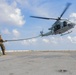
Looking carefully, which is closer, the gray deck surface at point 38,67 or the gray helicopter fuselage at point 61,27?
the gray deck surface at point 38,67

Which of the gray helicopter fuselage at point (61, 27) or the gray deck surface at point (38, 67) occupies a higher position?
the gray helicopter fuselage at point (61, 27)

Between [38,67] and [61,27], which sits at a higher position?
[61,27]

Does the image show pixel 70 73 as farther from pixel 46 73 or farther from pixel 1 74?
pixel 1 74

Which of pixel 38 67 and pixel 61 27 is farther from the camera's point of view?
pixel 61 27

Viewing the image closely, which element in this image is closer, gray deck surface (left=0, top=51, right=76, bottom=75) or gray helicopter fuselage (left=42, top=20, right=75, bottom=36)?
gray deck surface (left=0, top=51, right=76, bottom=75)

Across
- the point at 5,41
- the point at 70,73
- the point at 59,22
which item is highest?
the point at 59,22

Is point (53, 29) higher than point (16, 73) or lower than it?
higher

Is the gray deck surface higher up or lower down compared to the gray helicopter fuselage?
lower down

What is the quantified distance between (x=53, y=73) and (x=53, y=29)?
29.4 metres

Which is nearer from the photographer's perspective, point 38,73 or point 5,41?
point 38,73

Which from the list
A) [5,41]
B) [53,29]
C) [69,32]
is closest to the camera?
[5,41]

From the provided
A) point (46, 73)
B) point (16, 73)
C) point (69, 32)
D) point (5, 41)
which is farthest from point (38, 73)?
point (69, 32)

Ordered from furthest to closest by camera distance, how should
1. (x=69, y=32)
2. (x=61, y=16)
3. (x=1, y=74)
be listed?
1. (x=61, y=16)
2. (x=69, y=32)
3. (x=1, y=74)

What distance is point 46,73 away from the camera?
39.2ft
